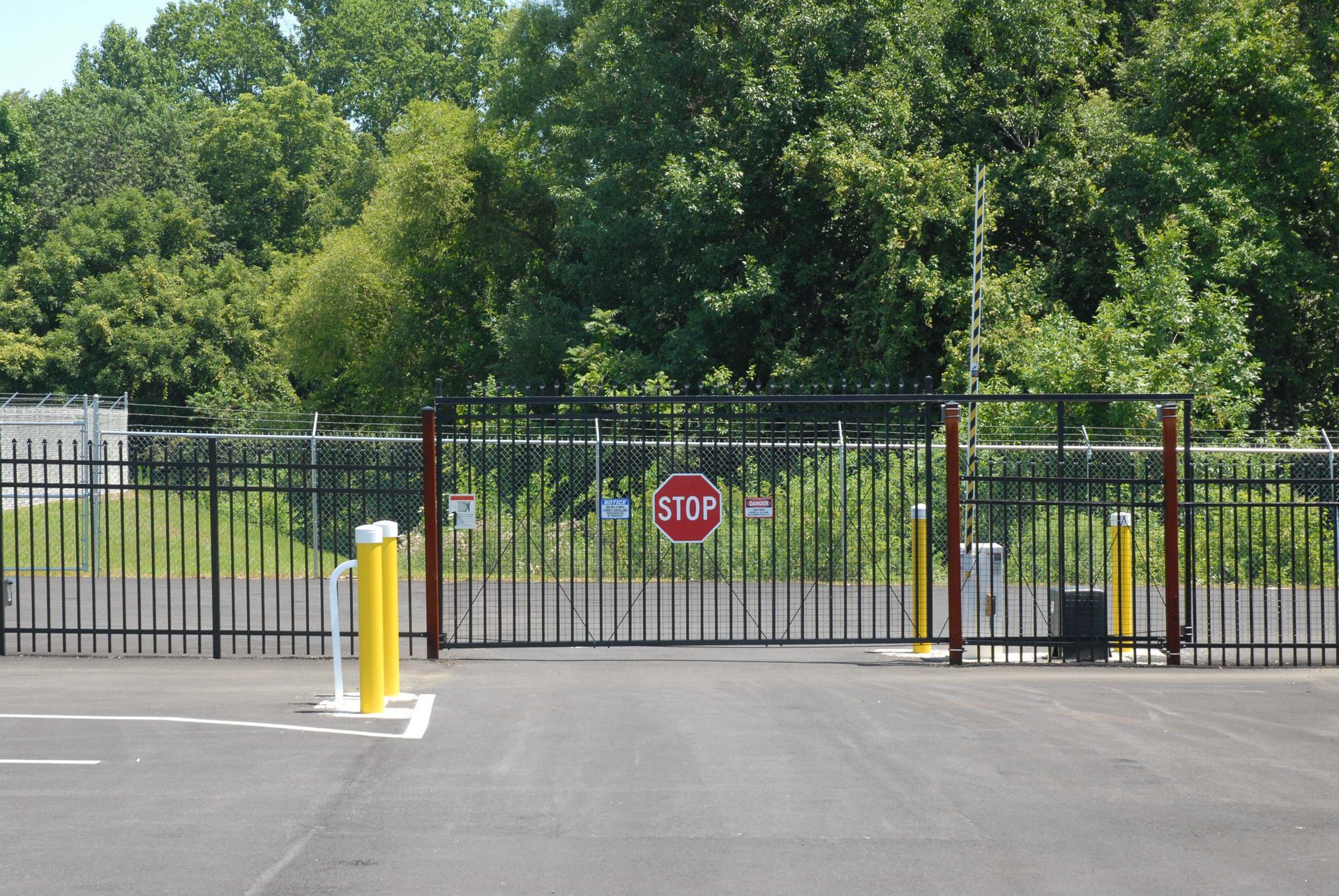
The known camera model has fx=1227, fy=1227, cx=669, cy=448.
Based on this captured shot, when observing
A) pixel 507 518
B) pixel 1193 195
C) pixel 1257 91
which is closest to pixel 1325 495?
pixel 1193 195

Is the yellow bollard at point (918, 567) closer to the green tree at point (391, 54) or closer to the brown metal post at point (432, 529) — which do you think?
the brown metal post at point (432, 529)

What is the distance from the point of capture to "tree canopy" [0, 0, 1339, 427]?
23.8 m

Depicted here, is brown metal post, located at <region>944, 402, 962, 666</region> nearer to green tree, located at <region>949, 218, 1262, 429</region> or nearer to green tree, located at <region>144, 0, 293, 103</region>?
green tree, located at <region>949, 218, 1262, 429</region>

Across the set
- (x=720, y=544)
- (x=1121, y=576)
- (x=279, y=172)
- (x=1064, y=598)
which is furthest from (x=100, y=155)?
(x=1121, y=576)

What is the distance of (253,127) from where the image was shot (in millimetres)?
52750

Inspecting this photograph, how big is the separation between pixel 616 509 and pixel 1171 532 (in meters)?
5.08

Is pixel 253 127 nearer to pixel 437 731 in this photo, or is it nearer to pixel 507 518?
pixel 507 518

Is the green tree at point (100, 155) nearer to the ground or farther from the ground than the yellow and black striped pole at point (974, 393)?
farther from the ground

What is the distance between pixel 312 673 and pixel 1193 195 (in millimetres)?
20342

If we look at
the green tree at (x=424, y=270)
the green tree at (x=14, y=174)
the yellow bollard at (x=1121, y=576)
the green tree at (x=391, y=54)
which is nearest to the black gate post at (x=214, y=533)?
the yellow bollard at (x=1121, y=576)

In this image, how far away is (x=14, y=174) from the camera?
161ft

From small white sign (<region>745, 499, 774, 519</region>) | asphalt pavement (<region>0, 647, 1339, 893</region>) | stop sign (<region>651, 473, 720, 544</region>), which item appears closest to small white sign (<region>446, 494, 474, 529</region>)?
asphalt pavement (<region>0, 647, 1339, 893</region>)

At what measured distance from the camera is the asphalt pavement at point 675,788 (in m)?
5.58

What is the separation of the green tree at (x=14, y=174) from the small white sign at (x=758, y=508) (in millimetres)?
45268
